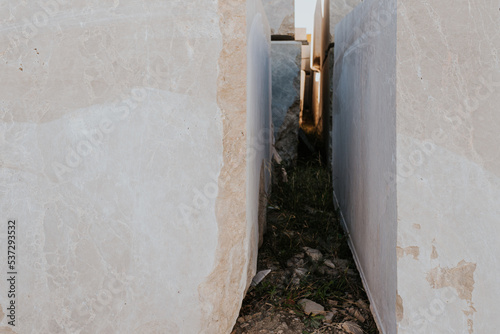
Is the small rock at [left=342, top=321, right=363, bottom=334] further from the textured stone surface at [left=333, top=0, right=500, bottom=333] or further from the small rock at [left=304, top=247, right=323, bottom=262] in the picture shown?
the small rock at [left=304, top=247, right=323, bottom=262]

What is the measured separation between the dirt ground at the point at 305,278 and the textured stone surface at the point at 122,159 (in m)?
0.40

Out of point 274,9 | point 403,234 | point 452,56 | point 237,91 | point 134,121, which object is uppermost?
point 274,9

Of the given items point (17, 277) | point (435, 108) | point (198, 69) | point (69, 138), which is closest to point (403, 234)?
point (435, 108)

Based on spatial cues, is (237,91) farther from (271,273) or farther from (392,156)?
(271,273)

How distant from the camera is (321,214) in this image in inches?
108

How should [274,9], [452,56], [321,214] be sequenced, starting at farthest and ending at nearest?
1. [274,9]
2. [321,214]
3. [452,56]

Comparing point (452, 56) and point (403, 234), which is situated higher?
point (452, 56)

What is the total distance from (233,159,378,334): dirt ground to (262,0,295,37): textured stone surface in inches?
79.7

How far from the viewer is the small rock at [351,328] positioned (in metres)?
1.71

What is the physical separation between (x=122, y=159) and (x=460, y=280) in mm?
1250

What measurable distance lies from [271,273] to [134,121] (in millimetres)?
1125

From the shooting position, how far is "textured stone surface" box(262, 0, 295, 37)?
4188mm

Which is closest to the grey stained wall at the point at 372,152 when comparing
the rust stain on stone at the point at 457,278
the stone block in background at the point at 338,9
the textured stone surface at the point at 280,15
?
the rust stain on stone at the point at 457,278

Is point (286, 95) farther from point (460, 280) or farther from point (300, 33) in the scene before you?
point (460, 280)
